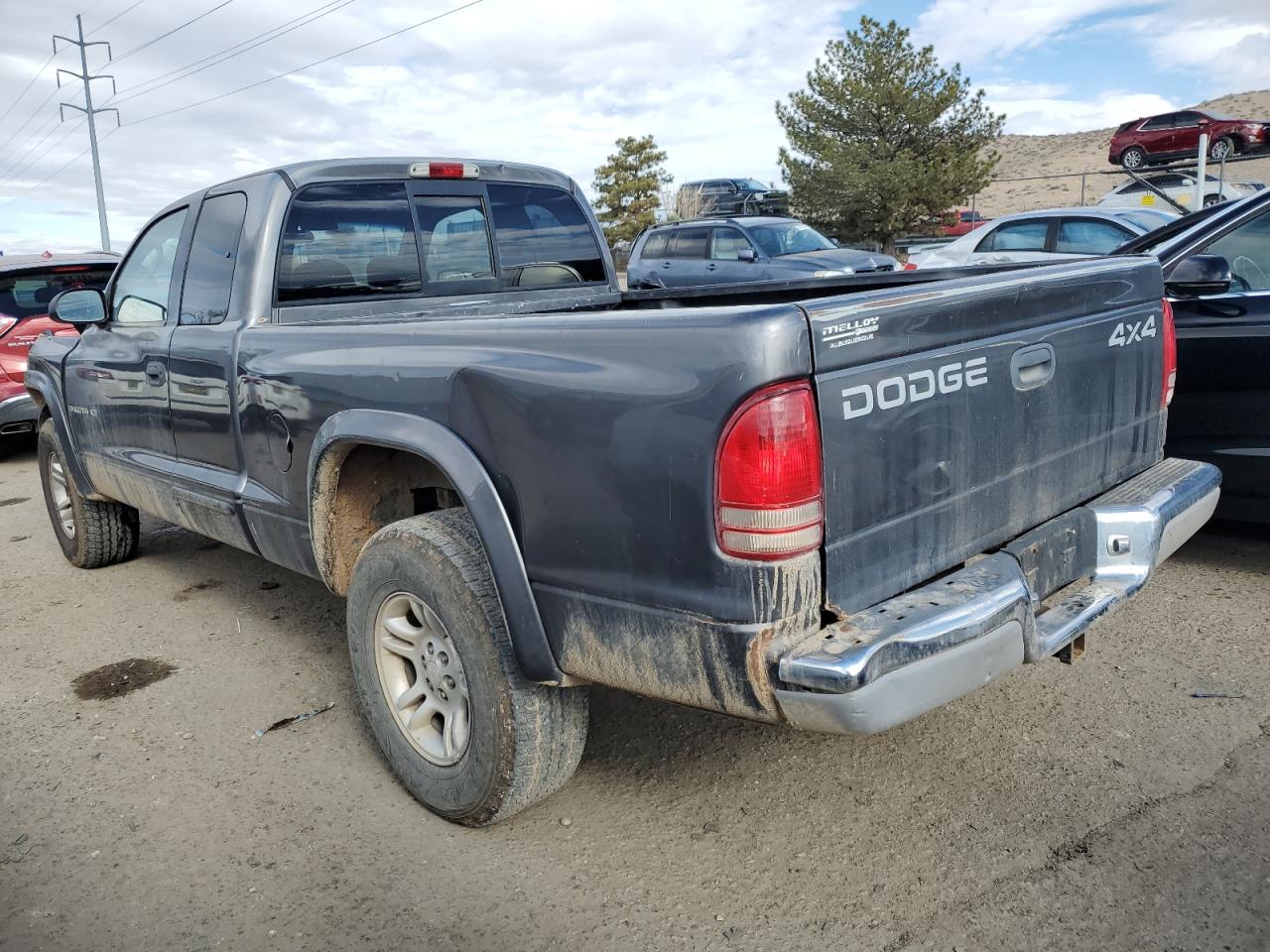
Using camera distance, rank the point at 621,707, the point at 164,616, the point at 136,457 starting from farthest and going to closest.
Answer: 1. the point at 164,616
2. the point at 136,457
3. the point at 621,707

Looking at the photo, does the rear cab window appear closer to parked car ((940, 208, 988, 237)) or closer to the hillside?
parked car ((940, 208, 988, 237))

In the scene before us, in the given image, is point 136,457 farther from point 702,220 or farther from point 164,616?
point 702,220

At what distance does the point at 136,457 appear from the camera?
4492mm

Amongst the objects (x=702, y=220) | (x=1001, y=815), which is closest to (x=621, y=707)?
(x=1001, y=815)

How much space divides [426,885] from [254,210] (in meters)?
2.42

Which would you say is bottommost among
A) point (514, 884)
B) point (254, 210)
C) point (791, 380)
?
point (514, 884)

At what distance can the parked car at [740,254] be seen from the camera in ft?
48.9

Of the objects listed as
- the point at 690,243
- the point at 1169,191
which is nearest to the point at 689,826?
the point at 690,243

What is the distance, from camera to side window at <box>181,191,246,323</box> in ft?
12.5

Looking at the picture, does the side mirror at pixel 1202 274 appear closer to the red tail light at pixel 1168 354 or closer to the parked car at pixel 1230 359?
the parked car at pixel 1230 359

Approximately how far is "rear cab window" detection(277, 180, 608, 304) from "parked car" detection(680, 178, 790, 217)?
29.9 metres

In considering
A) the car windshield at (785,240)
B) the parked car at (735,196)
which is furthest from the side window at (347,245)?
the parked car at (735,196)

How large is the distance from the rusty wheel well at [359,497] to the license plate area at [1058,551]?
1.62m

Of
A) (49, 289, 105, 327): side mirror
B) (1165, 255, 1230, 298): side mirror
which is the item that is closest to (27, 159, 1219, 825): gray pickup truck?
(49, 289, 105, 327): side mirror
